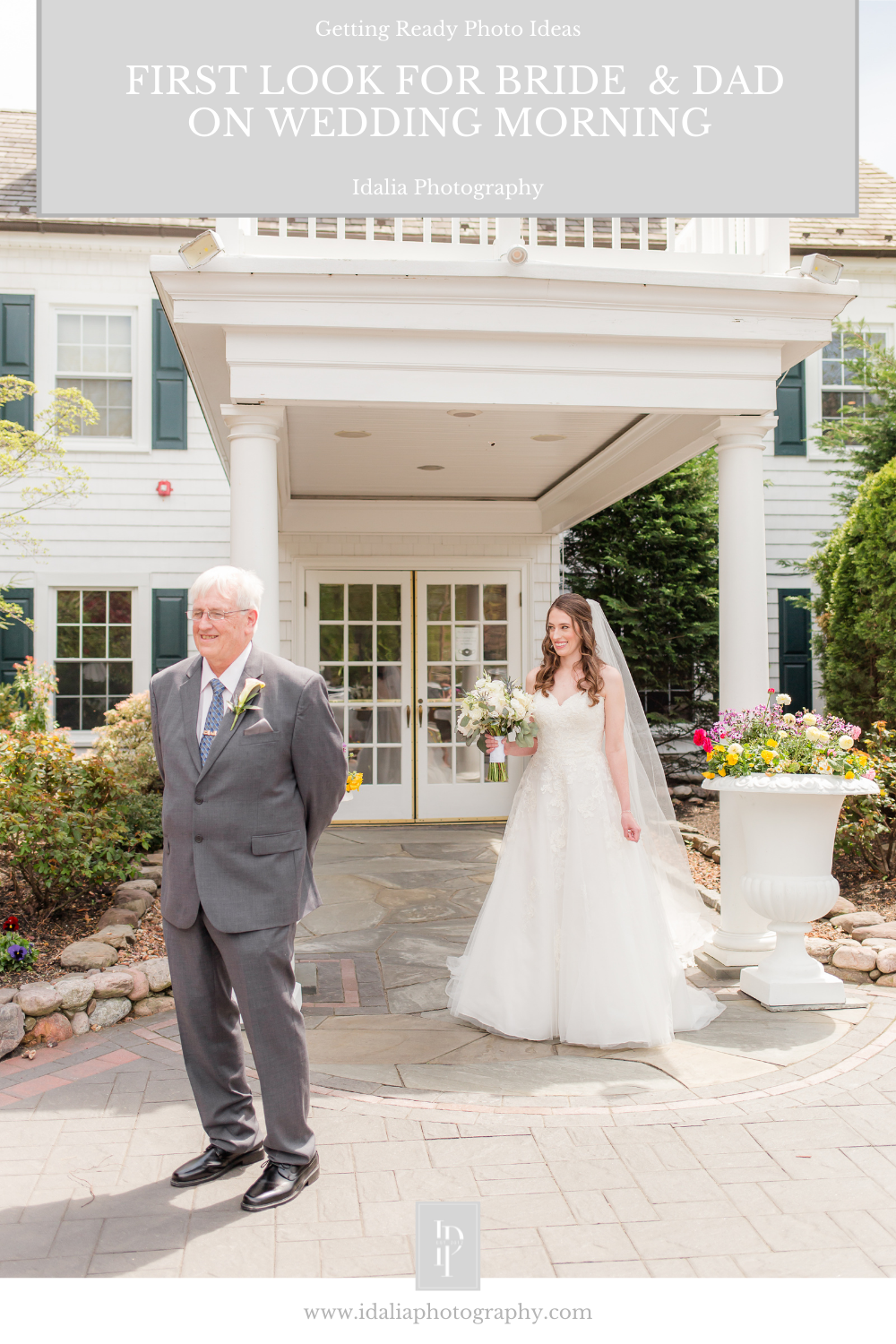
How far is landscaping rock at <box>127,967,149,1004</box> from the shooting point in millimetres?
4559

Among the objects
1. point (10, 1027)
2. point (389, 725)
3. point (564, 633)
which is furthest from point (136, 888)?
point (389, 725)

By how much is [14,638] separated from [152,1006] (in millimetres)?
6988

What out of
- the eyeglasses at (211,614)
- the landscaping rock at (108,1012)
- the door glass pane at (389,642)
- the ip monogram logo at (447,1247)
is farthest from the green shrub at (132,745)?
the ip monogram logo at (447,1247)

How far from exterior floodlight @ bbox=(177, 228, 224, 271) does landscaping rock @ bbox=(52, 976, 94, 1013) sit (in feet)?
10.1

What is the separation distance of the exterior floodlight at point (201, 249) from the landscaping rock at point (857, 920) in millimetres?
4615

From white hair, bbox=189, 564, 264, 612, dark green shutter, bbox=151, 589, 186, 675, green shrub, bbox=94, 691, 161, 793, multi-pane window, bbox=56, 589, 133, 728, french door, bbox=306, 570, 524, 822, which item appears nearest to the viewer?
white hair, bbox=189, 564, 264, 612

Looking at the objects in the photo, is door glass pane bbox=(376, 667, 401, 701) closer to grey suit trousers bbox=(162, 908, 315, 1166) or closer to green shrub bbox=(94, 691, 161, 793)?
green shrub bbox=(94, 691, 161, 793)

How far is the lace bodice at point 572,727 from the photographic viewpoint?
14.7 ft

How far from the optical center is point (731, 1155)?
3209mm

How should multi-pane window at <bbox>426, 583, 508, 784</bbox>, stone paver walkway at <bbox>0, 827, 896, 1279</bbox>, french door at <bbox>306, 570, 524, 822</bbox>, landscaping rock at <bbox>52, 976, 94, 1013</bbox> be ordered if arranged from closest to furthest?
stone paver walkway at <bbox>0, 827, 896, 1279</bbox>
landscaping rock at <bbox>52, 976, 94, 1013</bbox>
french door at <bbox>306, 570, 524, 822</bbox>
multi-pane window at <bbox>426, 583, 508, 784</bbox>

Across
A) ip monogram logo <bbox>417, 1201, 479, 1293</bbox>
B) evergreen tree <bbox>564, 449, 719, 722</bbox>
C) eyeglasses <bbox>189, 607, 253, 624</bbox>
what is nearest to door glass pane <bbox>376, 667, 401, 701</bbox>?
evergreen tree <bbox>564, 449, 719, 722</bbox>

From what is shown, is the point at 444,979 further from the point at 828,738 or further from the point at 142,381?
the point at 142,381

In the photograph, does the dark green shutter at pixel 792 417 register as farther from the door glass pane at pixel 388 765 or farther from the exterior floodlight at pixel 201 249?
the exterior floodlight at pixel 201 249
